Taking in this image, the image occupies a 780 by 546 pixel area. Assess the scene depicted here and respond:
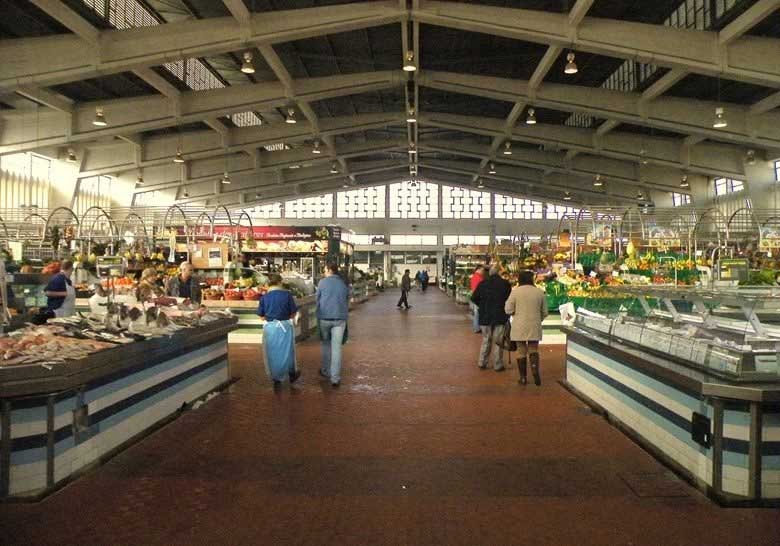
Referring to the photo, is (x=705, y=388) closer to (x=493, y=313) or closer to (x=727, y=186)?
(x=493, y=313)

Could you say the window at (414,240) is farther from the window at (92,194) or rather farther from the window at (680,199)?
the window at (92,194)

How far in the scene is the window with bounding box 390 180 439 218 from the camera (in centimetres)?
4753

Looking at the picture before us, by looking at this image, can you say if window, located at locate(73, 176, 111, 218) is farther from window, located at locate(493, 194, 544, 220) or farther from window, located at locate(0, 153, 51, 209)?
window, located at locate(493, 194, 544, 220)

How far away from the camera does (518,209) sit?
151ft

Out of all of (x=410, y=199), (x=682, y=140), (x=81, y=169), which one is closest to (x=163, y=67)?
(x=81, y=169)

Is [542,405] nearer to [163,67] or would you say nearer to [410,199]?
[163,67]

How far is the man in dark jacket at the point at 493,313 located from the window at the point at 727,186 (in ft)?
67.6

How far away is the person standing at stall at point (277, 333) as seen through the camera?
792 cm

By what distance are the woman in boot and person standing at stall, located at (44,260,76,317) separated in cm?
607

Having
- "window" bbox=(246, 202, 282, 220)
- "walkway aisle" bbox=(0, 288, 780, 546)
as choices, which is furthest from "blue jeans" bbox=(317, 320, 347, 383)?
"window" bbox=(246, 202, 282, 220)

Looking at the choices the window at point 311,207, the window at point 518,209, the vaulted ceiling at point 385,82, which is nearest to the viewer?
the vaulted ceiling at point 385,82

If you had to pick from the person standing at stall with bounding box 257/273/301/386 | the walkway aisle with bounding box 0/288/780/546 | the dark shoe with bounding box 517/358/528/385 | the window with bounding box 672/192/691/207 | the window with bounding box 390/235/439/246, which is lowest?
the walkway aisle with bounding box 0/288/780/546

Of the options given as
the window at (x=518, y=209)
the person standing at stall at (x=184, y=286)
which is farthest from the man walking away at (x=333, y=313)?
the window at (x=518, y=209)

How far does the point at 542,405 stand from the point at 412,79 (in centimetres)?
1437
